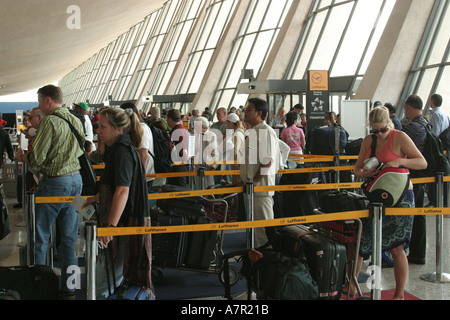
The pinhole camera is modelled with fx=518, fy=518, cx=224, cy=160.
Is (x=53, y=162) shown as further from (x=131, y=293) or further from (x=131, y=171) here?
(x=131, y=293)

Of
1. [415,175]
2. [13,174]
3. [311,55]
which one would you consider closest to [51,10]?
[311,55]

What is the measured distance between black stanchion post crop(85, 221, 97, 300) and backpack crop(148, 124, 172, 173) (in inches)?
143

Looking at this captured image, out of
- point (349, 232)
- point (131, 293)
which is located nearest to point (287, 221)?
point (349, 232)

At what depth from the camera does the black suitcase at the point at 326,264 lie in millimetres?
3949

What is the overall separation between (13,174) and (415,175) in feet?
27.7

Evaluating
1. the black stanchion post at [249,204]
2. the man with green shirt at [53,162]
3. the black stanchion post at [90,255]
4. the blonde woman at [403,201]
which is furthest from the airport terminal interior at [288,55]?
the black stanchion post at [90,255]

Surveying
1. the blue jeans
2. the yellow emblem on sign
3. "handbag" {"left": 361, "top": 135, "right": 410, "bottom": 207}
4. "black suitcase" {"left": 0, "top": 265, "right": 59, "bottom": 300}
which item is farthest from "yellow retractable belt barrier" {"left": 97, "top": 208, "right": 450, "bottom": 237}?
the yellow emblem on sign

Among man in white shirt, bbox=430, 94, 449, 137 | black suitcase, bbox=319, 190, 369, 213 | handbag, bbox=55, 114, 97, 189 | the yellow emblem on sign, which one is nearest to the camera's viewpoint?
black suitcase, bbox=319, 190, 369, 213

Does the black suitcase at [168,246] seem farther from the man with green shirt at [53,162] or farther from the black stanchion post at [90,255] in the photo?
the black stanchion post at [90,255]

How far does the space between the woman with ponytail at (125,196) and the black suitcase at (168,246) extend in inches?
55.7

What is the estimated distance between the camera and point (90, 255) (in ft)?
11.6

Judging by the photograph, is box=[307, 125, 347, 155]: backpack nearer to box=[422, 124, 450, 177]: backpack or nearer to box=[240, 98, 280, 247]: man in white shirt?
box=[422, 124, 450, 177]: backpack

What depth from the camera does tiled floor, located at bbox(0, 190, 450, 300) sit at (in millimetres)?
5098
